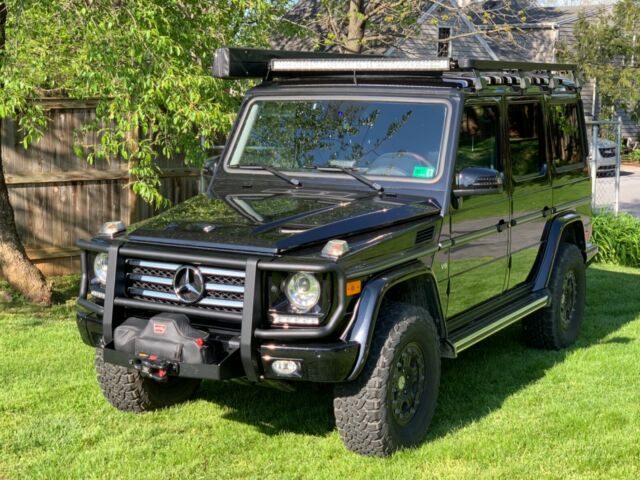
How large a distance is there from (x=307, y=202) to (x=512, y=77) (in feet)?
6.98

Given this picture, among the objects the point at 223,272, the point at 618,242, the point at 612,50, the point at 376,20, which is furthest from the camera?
the point at 612,50

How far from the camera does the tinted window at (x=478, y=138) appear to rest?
18.6ft

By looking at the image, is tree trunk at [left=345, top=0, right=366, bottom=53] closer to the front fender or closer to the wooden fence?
the wooden fence

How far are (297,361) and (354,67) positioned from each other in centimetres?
220

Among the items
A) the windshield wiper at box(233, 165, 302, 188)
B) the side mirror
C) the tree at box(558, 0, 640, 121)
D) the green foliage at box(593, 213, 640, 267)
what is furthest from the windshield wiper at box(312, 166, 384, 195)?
the tree at box(558, 0, 640, 121)

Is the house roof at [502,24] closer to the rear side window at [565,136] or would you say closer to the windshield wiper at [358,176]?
the rear side window at [565,136]

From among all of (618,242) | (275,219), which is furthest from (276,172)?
(618,242)

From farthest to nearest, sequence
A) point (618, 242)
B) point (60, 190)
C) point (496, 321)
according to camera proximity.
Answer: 1. point (618, 242)
2. point (60, 190)
3. point (496, 321)

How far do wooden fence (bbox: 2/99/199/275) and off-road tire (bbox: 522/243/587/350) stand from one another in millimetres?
5049

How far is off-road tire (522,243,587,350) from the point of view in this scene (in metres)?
7.17

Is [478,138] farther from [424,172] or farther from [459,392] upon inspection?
[459,392]

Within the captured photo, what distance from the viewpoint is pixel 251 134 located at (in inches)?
243

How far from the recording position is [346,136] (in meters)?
5.79

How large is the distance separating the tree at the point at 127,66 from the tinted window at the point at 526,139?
7.62 ft
